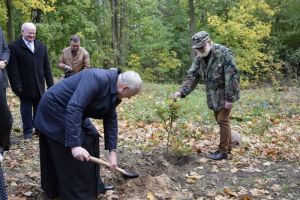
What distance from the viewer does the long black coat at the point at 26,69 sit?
277 inches

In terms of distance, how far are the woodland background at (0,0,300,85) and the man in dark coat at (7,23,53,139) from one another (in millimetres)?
11755

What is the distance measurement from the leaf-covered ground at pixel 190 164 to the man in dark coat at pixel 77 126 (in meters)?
0.53

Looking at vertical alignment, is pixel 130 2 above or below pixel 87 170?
above

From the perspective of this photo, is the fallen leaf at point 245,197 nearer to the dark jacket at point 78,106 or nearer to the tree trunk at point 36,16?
the dark jacket at point 78,106

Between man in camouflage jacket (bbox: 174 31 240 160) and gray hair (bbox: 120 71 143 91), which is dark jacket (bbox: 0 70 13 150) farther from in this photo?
man in camouflage jacket (bbox: 174 31 240 160)

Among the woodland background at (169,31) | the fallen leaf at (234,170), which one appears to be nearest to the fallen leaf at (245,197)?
the fallen leaf at (234,170)

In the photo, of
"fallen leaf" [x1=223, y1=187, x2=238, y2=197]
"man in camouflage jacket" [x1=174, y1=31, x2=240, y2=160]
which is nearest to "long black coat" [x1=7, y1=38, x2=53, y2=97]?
"man in camouflage jacket" [x1=174, y1=31, x2=240, y2=160]


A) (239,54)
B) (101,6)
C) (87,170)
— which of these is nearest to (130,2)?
(101,6)

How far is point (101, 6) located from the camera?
27.5 meters

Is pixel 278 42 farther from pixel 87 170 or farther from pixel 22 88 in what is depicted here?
pixel 87 170

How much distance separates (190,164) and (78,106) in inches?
116

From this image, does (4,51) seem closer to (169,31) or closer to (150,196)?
(150,196)

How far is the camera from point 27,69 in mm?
7137

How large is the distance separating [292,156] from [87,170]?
12.7 feet
